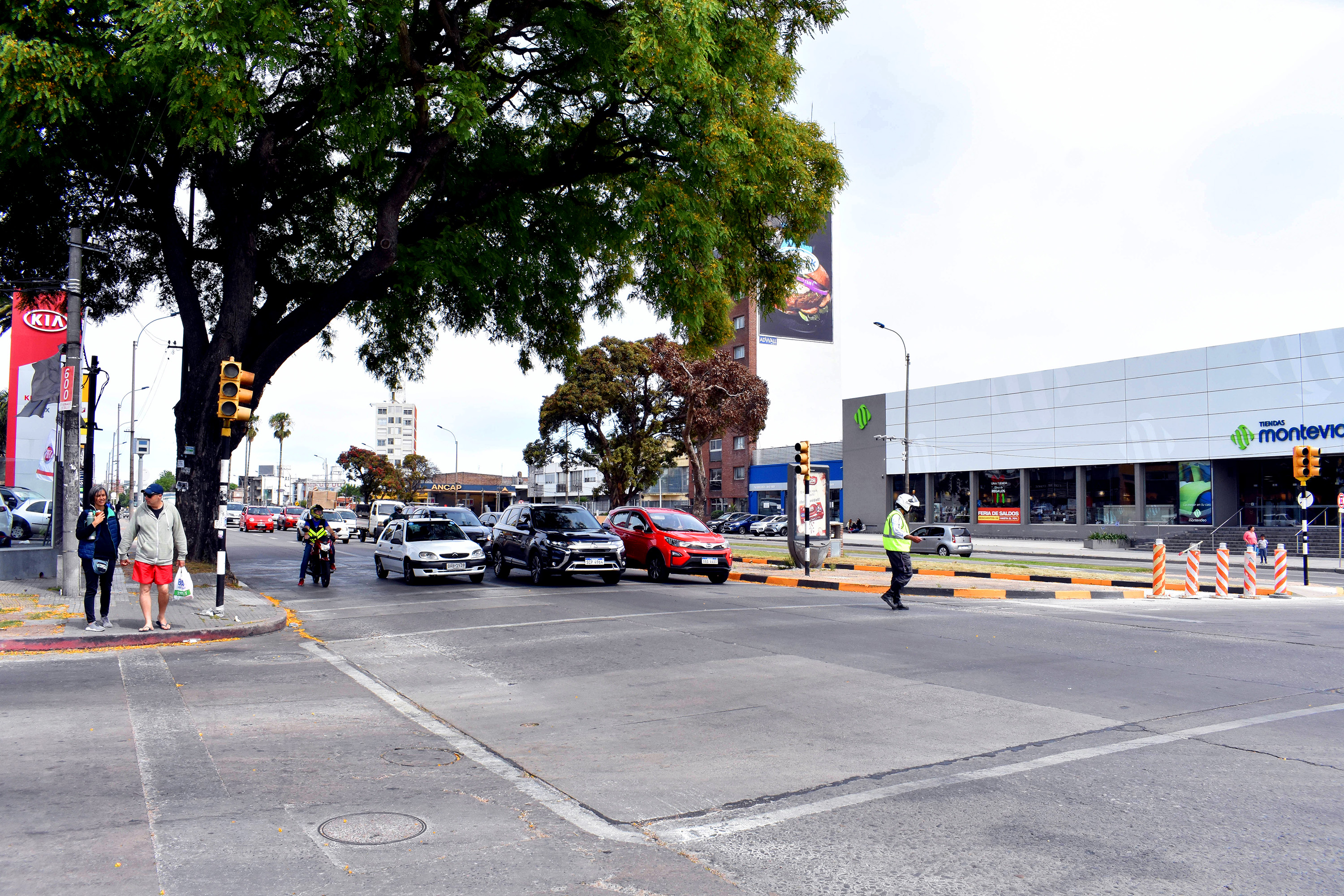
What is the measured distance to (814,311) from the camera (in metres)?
82.4

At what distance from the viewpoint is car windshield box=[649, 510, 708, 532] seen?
20891 millimetres

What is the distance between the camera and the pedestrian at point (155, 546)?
11234mm

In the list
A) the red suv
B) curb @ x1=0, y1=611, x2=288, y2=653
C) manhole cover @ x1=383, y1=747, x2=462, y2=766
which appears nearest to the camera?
manhole cover @ x1=383, y1=747, x2=462, y2=766

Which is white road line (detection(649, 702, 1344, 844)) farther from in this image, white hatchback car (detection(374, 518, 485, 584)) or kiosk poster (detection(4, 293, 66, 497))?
kiosk poster (detection(4, 293, 66, 497))

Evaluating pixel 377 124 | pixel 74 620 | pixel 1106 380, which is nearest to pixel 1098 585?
pixel 377 124

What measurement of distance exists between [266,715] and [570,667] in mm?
3127

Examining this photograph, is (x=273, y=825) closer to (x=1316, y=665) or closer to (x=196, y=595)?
(x=1316, y=665)

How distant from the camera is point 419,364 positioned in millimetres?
26266

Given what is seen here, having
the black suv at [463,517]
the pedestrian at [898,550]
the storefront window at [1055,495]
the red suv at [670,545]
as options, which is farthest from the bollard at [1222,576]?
the storefront window at [1055,495]

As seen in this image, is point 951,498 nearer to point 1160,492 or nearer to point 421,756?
point 1160,492

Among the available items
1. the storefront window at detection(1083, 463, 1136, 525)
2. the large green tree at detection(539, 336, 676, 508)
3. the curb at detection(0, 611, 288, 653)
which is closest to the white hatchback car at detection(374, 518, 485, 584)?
the curb at detection(0, 611, 288, 653)

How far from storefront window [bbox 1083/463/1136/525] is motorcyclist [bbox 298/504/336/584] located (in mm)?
37655

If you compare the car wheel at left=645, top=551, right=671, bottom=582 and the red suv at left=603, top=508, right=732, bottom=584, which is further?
the car wheel at left=645, top=551, right=671, bottom=582

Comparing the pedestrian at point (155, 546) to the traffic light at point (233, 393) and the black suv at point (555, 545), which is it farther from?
the black suv at point (555, 545)
